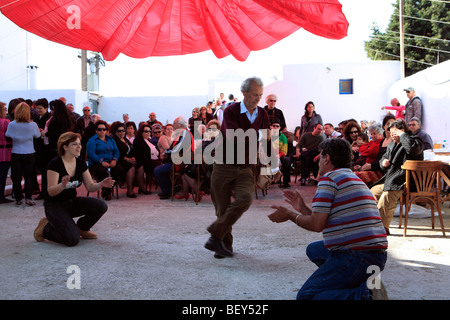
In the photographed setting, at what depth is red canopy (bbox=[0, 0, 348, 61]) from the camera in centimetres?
407

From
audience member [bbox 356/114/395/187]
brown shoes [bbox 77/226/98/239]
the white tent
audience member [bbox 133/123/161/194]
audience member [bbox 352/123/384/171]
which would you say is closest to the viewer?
brown shoes [bbox 77/226/98/239]

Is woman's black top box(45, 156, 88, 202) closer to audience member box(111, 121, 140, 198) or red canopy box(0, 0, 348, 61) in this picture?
red canopy box(0, 0, 348, 61)

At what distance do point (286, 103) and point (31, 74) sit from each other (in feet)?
37.8

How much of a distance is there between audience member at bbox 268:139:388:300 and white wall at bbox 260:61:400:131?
16.1 m

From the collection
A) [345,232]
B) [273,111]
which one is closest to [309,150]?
[273,111]

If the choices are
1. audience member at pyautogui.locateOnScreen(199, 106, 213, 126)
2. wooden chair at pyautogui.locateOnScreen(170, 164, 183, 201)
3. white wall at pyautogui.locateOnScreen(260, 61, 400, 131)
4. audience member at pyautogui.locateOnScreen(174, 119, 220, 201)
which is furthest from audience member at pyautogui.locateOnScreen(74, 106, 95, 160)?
white wall at pyautogui.locateOnScreen(260, 61, 400, 131)

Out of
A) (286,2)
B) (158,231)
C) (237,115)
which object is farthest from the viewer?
(158,231)

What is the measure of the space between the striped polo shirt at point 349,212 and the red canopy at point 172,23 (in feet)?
5.82

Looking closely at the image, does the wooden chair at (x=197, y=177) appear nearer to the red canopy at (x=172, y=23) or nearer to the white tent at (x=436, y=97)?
the red canopy at (x=172, y=23)

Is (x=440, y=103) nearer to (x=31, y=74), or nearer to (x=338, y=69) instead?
(x=338, y=69)

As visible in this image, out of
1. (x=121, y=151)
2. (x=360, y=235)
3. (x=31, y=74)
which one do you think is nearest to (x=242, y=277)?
(x=360, y=235)
